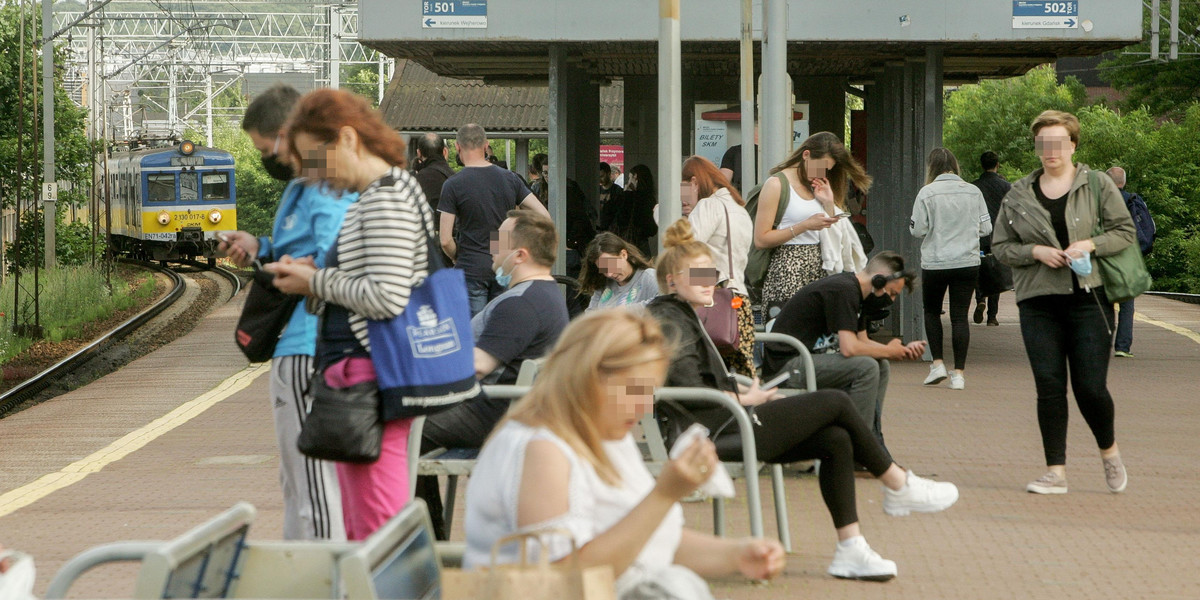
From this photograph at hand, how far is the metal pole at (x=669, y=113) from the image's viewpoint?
659 cm

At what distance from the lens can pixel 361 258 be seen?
3.87 metres

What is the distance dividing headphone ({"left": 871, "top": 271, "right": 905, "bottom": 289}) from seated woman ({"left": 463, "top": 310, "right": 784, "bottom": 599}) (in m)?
3.97

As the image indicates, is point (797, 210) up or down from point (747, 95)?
down

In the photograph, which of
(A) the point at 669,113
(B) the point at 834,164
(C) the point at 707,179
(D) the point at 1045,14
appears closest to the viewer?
(A) the point at 669,113

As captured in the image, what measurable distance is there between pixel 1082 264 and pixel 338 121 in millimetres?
4133

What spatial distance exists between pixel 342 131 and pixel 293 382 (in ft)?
2.83

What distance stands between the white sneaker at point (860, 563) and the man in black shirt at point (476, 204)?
153 inches

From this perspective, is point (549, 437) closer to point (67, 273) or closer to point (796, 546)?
point (796, 546)

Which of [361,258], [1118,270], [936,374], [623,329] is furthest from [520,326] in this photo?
[936,374]

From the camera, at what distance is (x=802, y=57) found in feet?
43.2

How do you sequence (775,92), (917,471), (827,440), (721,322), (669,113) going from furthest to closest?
1. (775,92)
2. (917,471)
3. (669,113)
4. (721,322)
5. (827,440)

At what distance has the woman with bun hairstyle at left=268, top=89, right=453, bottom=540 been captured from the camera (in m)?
3.84

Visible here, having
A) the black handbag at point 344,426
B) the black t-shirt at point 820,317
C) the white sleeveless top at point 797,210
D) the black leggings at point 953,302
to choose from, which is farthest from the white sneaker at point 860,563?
the black leggings at point 953,302

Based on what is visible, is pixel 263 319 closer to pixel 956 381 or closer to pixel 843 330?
pixel 843 330
